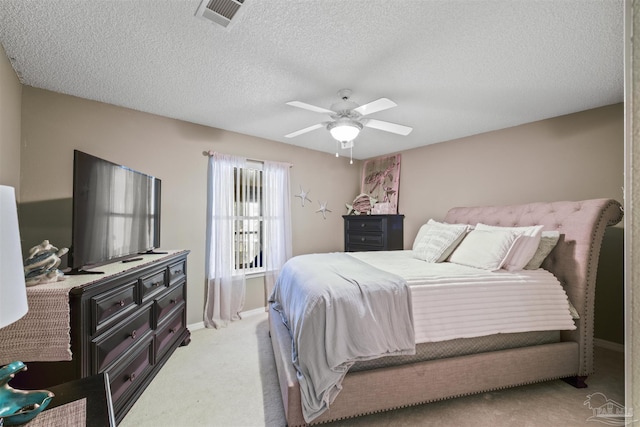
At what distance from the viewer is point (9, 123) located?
184 centimetres

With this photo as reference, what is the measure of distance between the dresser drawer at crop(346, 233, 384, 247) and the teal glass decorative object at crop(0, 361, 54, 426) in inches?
138

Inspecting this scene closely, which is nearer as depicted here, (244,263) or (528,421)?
(528,421)

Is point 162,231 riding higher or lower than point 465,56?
lower

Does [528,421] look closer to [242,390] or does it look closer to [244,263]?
[242,390]

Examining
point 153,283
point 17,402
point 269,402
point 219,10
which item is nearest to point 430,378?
point 269,402

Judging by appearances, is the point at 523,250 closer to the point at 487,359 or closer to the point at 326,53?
the point at 487,359

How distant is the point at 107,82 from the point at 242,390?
2691 millimetres

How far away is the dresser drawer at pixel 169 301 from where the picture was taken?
6.86 feet

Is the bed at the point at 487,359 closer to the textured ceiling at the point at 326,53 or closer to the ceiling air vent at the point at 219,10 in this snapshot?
the textured ceiling at the point at 326,53

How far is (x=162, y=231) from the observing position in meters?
2.87

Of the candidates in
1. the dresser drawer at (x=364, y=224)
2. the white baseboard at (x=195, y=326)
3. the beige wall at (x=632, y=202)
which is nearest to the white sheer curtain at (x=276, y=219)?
the white baseboard at (x=195, y=326)

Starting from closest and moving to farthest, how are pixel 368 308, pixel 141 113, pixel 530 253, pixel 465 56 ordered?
pixel 368 308 → pixel 465 56 → pixel 530 253 → pixel 141 113

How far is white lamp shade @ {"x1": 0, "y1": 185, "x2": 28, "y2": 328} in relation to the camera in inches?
22.4

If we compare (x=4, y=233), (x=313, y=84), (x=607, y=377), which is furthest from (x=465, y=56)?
(x=607, y=377)
